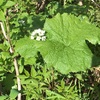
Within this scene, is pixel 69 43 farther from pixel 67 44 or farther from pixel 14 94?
pixel 14 94

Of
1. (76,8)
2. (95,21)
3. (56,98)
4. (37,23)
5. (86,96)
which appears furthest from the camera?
(76,8)

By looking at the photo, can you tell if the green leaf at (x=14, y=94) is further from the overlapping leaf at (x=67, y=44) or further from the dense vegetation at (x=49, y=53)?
the overlapping leaf at (x=67, y=44)

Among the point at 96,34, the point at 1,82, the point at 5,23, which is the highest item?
the point at 5,23

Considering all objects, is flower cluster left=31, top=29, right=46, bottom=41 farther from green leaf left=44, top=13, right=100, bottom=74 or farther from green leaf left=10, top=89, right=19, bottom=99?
green leaf left=10, top=89, right=19, bottom=99

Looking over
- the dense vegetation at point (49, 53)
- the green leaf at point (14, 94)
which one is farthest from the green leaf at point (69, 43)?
the green leaf at point (14, 94)

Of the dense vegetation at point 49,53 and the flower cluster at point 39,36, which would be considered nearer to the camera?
the dense vegetation at point 49,53

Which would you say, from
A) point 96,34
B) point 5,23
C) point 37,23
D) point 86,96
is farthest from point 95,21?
point 5,23

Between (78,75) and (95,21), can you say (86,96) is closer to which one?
(78,75)

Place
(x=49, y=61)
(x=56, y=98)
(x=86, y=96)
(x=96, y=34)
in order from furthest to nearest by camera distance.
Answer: (x=86, y=96) → (x=56, y=98) → (x=96, y=34) → (x=49, y=61)
